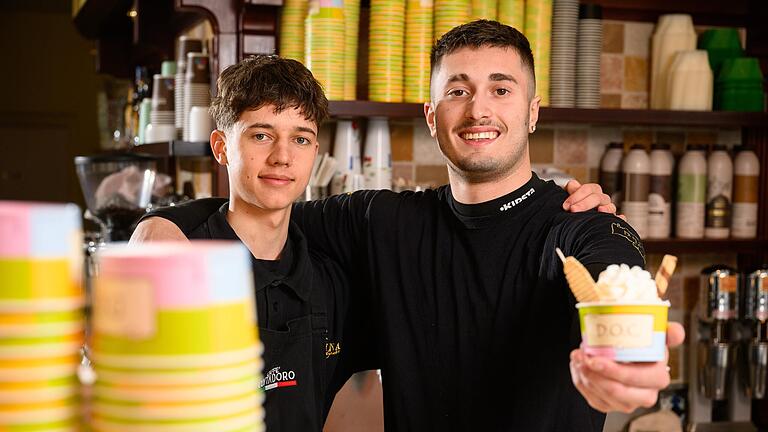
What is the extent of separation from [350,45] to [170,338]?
7.65ft

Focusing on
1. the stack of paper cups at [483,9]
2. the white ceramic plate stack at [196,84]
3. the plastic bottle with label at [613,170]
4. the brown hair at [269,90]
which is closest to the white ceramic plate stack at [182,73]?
the white ceramic plate stack at [196,84]

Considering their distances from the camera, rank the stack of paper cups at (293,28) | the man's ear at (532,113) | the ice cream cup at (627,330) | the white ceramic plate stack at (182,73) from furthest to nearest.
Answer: the white ceramic plate stack at (182,73) < the stack of paper cups at (293,28) < the man's ear at (532,113) < the ice cream cup at (627,330)

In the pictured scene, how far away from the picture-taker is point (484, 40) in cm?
206

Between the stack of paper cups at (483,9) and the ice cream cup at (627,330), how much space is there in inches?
77.1

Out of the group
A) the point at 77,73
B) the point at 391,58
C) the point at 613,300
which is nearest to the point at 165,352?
the point at 613,300

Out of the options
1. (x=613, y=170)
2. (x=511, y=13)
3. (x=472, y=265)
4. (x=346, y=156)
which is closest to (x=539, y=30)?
(x=511, y=13)

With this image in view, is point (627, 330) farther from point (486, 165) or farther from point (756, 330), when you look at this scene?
point (756, 330)

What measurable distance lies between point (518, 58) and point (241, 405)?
1.53 meters

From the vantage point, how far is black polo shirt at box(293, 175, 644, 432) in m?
1.86

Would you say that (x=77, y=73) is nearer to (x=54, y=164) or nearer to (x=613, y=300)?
(x=54, y=164)

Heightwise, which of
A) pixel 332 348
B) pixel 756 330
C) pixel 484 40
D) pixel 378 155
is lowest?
pixel 756 330

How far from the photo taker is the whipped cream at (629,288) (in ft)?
3.76

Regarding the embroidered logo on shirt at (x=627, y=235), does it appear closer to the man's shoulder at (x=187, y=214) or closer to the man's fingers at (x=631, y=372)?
the man's fingers at (x=631, y=372)

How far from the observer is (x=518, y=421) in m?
1.86
